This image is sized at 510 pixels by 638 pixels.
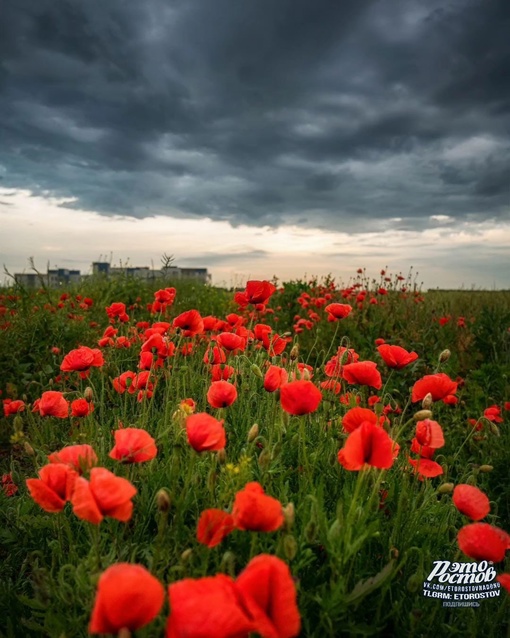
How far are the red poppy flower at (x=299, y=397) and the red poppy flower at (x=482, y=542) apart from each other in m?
0.54

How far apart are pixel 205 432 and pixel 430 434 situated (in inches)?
37.0

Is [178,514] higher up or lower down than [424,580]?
higher up

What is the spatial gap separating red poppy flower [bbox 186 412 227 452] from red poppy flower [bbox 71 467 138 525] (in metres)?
0.26

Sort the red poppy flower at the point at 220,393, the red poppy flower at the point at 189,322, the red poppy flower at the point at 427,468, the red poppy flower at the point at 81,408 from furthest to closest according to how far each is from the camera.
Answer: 1. the red poppy flower at the point at 189,322
2. the red poppy flower at the point at 81,408
3. the red poppy flower at the point at 427,468
4. the red poppy flower at the point at 220,393

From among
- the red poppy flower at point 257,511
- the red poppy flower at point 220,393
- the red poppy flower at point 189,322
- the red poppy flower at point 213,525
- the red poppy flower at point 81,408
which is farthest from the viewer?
the red poppy flower at point 189,322

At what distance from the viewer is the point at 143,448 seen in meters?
1.53

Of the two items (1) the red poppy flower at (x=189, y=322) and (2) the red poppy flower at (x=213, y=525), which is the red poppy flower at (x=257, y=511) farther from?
→ (1) the red poppy flower at (x=189, y=322)

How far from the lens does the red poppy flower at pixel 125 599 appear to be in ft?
3.05

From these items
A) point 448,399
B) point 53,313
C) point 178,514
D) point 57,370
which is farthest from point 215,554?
point 53,313

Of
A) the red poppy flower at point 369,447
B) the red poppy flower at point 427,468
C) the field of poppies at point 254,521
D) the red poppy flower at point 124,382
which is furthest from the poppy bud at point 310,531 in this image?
the red poppy flower at point 124,382

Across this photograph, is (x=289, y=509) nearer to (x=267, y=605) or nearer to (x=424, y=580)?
(x=267, y=605)

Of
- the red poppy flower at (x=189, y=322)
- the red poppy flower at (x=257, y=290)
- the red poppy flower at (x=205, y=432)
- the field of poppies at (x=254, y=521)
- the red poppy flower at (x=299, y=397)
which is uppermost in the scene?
the red poppy flower at (x=257, y=290)

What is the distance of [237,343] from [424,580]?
1323 millimetres

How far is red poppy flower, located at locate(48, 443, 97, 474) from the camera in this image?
1.61m
